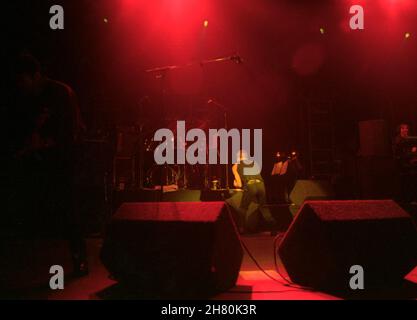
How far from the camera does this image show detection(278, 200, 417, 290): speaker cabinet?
2.34 metres

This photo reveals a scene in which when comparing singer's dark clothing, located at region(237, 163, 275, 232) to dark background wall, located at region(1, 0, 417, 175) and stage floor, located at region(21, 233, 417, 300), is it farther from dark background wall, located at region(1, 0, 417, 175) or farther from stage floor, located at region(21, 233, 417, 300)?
stage floor, located at region(21, 233, 417, 300)

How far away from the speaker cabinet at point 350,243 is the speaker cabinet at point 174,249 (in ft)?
1.62

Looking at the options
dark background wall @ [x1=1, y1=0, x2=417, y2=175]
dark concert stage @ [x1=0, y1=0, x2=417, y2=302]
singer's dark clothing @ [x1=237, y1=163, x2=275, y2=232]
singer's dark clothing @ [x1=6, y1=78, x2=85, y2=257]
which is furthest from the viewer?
dark background wall @ [x1=1, y1=0, x2=417, y2=175]

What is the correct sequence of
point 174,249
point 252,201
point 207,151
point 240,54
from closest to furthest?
point 174,249
point 252,201
point 207,151
point 240,54

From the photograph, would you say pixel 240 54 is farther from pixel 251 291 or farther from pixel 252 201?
pixel 251 291

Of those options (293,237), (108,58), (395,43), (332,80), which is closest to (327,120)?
(332,80)

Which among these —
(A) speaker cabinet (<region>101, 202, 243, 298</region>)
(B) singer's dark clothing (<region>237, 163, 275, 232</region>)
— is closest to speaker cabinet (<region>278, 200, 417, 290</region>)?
(A) speaker cabinet (<region>101, 202, 243, 298</region>)

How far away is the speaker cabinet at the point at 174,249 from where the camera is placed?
2238 millimetres

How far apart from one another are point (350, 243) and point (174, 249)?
1.11m

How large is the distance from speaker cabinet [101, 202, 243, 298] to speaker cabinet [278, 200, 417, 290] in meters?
0.49

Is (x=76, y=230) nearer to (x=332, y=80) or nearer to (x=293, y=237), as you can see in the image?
(x=293, y=237)

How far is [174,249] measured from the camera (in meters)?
2.28

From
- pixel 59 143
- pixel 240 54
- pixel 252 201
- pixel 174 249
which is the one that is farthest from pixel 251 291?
pixel 240 54

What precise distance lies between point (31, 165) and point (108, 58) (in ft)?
15.2
